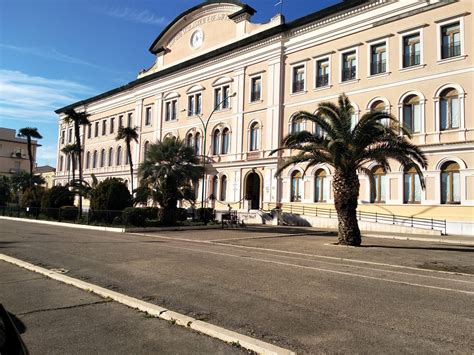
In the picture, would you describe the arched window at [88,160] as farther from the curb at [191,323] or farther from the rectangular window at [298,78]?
the curb at [191,323]

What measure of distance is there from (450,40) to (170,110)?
108 ft

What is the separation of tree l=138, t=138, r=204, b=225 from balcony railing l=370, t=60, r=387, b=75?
52.8 ft

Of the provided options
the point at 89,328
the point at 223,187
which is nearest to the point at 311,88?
the point at 223,187

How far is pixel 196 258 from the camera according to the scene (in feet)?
43.5

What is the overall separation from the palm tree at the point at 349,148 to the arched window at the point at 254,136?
68.6 feet

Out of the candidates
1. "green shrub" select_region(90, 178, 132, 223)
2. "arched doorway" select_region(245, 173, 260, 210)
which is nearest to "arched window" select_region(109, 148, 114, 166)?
"arched doorway" select_region(245, 173, 260, 210)

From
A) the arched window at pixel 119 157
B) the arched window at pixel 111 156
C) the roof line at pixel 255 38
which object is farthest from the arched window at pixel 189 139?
the arched window at pixel 111 156

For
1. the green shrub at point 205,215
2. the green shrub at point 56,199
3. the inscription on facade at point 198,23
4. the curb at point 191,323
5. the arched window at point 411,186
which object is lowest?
the curb at point 191,323

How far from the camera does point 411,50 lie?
30.9 meters

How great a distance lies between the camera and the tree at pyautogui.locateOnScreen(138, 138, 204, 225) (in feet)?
95.7

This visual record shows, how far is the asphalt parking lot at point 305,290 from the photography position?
546 centimetres

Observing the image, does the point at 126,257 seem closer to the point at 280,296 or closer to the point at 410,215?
the point at 280,296

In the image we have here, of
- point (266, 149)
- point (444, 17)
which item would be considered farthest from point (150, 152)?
point (444, 17)

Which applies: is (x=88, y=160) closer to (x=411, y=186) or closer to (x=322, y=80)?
(x=322, y=80)
